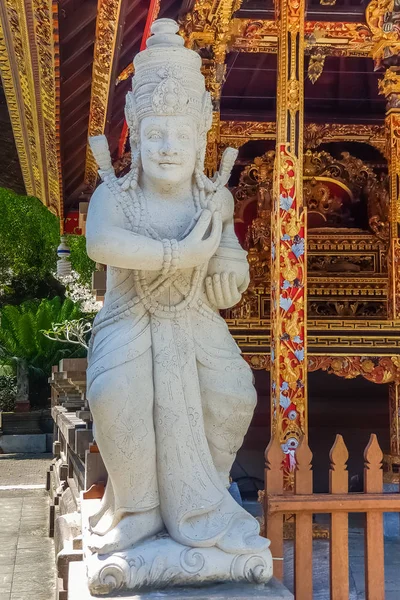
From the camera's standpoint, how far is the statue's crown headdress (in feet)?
10.9

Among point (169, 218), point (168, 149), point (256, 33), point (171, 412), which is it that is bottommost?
point (171, 412)

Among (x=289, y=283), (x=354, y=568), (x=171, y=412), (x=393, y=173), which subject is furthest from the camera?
(x=393, y=173)

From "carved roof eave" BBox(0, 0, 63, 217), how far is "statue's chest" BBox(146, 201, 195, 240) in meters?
1.93

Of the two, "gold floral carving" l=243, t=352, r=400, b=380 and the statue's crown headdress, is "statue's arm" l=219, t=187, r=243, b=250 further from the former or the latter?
"gold floral carving" l=243, t=352, r=400, b=380

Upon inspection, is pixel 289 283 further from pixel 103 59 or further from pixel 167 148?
pixel 167 148

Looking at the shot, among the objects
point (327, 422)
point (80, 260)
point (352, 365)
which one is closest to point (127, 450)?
point (352, 365)

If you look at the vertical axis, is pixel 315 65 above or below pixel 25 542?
above

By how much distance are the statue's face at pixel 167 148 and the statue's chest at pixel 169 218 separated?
10cm

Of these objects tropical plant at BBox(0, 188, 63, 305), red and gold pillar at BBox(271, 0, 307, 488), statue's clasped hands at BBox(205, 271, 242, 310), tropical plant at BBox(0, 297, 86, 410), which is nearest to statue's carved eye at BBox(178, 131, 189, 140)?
statue's clasped hands at BBox(205, 271, 242, 310)

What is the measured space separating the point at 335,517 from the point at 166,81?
196cm

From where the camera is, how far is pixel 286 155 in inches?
230

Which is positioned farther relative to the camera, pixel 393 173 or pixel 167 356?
pixel 393 173

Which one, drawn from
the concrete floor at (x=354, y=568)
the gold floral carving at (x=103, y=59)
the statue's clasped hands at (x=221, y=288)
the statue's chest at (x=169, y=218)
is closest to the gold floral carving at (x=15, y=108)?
the gold floral carving at (x=103, y=59)

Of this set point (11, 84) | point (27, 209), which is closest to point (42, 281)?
point (27, 209)
